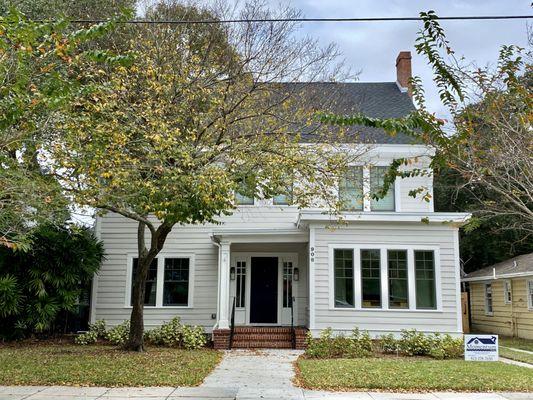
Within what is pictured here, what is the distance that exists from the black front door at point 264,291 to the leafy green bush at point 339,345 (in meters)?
3.00

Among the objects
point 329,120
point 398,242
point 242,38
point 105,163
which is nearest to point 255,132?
point 242,38

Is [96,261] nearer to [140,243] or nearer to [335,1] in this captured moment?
[140,243]

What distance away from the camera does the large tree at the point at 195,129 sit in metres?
9.79

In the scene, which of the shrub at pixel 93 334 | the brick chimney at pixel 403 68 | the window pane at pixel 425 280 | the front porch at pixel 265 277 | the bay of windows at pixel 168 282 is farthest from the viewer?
the brick chimney at pixel 403 68

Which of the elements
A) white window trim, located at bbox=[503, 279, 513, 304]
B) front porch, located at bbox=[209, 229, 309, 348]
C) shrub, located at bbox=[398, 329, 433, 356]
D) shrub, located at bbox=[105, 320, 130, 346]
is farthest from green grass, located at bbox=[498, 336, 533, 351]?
shrub, located at bbox=[105, 320, 130, 346]

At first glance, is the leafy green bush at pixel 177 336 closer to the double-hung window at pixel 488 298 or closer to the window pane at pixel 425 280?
the window pane at pixel 425 280

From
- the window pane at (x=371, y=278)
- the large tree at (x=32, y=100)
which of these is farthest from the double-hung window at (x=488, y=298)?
the large tree at (x=32, y=100)

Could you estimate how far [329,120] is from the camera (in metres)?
6.11

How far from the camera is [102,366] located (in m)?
9.98

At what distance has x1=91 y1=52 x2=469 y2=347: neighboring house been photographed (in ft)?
44.7

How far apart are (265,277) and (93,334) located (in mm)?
5564

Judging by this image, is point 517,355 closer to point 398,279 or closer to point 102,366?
point 398,279

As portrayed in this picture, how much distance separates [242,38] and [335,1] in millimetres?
4278

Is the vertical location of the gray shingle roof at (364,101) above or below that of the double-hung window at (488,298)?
above
